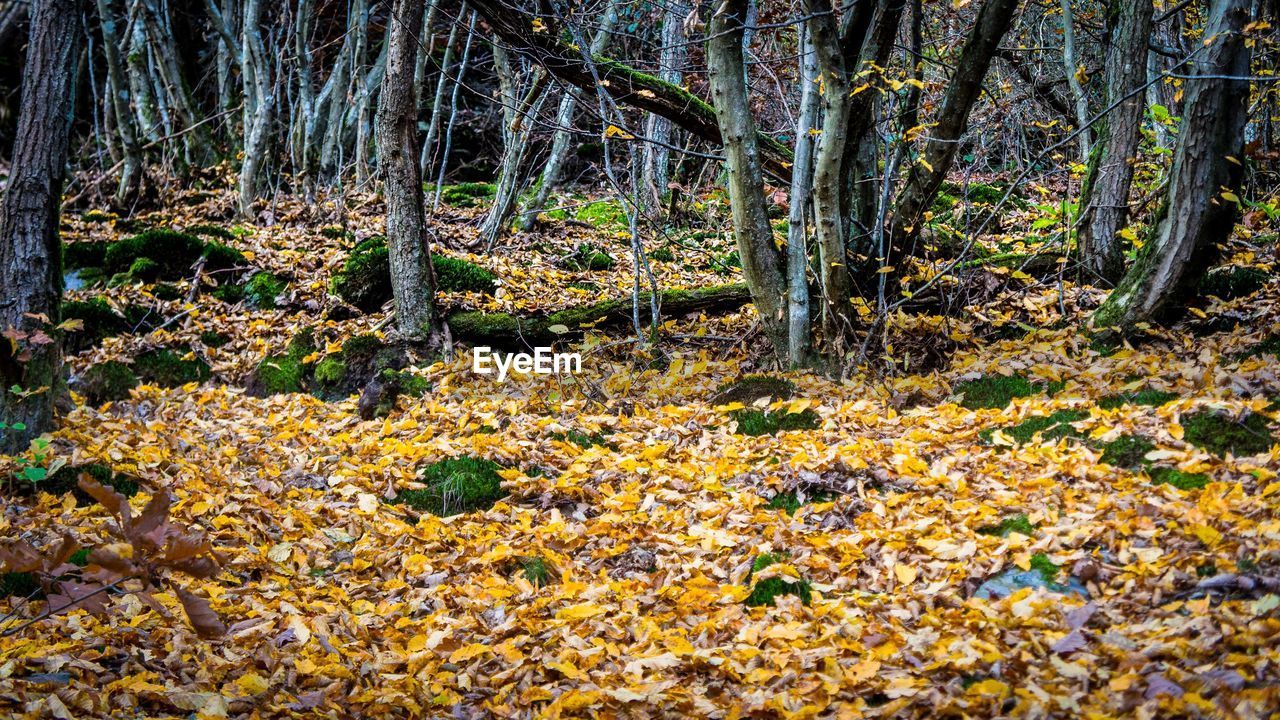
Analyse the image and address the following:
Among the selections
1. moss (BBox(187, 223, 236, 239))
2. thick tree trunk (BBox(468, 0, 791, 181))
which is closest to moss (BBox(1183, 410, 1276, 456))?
thick tree trunk (BBox(468, 0, 791, 181))

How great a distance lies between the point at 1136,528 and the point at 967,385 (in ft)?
8.01

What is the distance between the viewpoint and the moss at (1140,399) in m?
4.66

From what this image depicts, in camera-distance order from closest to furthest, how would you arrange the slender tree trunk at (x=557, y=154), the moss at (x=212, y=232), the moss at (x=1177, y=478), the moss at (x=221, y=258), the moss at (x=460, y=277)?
the moss at (x=1177, y=478) → the moss at (x=460, y=277) → the moss at (x=221, y=258) → the moss at (x=212, y=232) → the slender tree trunk at (x=557, y=154)

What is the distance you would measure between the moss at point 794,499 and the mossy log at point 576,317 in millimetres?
3199

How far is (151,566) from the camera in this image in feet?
6.97

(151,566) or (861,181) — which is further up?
(861,181)

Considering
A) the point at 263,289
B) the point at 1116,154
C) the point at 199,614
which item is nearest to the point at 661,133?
the point at 263,289

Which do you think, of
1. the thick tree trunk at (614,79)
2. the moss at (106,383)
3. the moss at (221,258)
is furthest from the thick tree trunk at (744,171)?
the moss at (221,258)

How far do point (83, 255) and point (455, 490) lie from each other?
6481mm

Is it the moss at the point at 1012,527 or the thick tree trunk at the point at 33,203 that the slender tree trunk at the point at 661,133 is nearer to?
the thick tree trunk at the point at 33,203

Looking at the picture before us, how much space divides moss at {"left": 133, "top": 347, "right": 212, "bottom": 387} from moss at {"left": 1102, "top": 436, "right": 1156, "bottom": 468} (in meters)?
6.69

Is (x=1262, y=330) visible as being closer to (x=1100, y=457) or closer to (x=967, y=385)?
(x=967, y=385)

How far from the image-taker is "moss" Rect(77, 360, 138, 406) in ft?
22.4

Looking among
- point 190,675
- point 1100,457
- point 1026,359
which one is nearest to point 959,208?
point 1026,359
